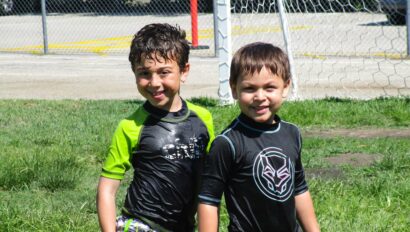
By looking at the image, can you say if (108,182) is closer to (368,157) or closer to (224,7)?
(368,157)

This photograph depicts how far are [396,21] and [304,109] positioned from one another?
343 inches

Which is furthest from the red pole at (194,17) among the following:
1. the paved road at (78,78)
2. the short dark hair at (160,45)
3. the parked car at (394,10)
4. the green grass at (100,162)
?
the short dark hair at (160,45)

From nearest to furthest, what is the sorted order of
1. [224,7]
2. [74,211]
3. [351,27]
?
[74,211] → [224,7] → [351,27]

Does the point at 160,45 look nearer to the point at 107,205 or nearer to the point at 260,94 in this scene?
the point at 260,94

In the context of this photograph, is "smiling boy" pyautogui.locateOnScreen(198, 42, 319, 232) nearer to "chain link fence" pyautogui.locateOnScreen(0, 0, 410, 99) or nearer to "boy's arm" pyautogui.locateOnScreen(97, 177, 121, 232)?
"boy's arm" pyautogui.locateOnScreen(97, 177, 121, 232)

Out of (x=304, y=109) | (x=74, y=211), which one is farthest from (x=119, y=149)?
(x=304, y=109)

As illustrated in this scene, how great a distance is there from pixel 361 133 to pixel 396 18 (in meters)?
9.22

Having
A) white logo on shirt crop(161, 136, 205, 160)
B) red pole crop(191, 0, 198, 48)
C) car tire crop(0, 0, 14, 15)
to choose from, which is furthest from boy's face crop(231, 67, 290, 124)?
car tire crop(0, 0, 14, 15)

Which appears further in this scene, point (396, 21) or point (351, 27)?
point (351, 27)

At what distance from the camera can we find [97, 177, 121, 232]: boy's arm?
3855 mm

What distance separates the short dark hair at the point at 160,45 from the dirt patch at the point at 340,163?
9.48 ft

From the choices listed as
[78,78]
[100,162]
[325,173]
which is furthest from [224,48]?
[78,78]

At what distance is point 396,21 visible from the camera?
1748 cm

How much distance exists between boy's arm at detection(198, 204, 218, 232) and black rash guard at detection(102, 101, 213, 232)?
0.31 m
